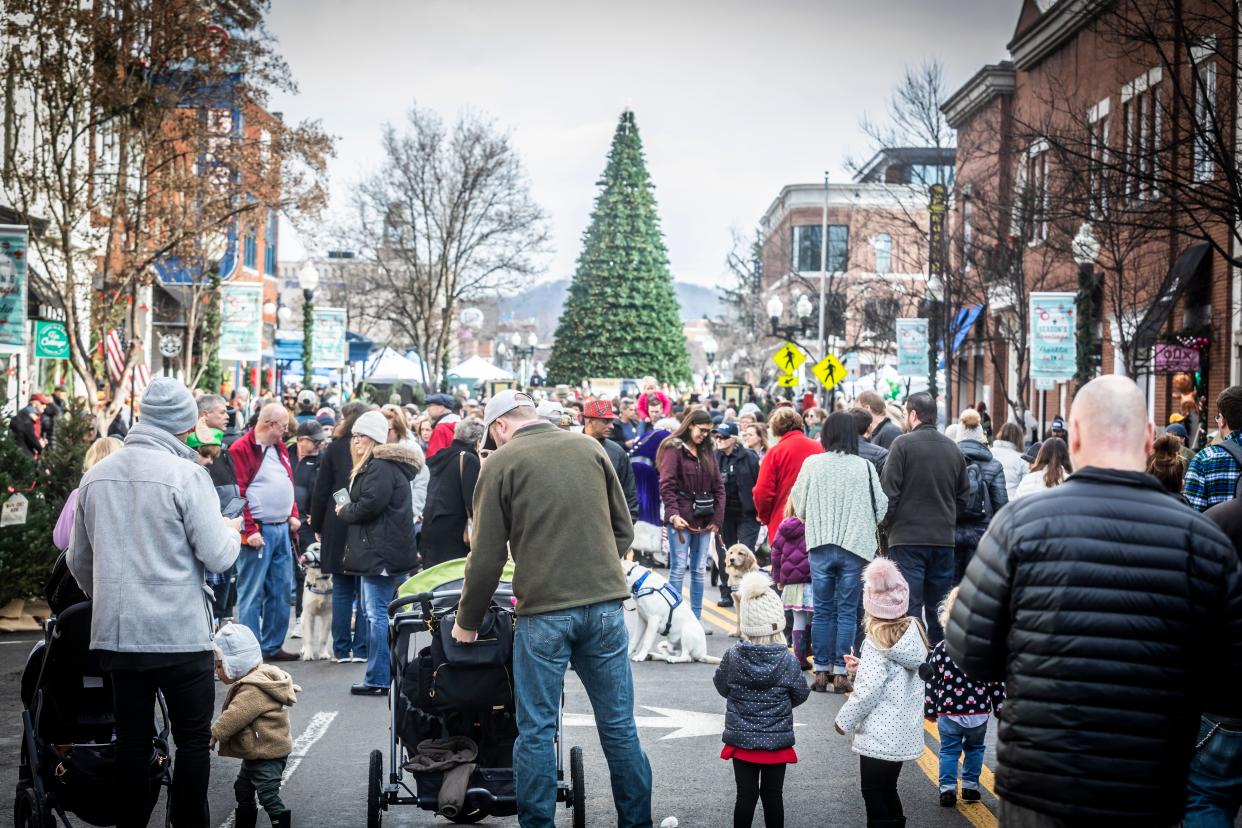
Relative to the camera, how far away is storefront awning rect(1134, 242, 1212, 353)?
77.5ft

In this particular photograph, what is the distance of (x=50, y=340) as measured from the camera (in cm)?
2741

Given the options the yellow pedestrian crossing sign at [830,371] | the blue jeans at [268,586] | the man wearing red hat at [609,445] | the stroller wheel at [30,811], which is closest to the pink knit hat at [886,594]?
the stroller wheel at [30,811]

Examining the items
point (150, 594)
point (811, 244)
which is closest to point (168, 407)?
point (150, 594)

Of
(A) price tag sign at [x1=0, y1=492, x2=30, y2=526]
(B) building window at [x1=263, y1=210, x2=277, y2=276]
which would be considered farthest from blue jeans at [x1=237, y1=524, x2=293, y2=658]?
(B) building window at [x1=263, y1=210, x2=277, y2=276]

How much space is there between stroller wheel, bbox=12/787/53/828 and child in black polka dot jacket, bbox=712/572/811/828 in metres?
3.13

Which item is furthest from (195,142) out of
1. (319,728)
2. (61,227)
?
(319,728)

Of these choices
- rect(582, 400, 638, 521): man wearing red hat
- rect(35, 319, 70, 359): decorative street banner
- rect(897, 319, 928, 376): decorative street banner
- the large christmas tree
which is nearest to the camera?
rect(582, 400, 638, 521): man wearing red hat

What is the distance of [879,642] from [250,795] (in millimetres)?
3250

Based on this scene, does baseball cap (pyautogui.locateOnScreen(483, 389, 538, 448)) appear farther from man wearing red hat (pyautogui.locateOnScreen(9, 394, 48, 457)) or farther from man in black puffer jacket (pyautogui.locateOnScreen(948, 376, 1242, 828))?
man wearing red hat (pyautogui.locateOnScreen(9, 394, 48, 457))

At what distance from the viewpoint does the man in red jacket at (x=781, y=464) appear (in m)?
12.8

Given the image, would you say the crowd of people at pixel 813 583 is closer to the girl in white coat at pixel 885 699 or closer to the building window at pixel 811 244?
the girl in white coat at pixel 885 699

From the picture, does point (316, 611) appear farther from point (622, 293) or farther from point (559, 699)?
point (622, 293)

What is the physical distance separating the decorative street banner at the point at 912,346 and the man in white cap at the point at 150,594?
25624mm

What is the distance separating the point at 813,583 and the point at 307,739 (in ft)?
13.6
